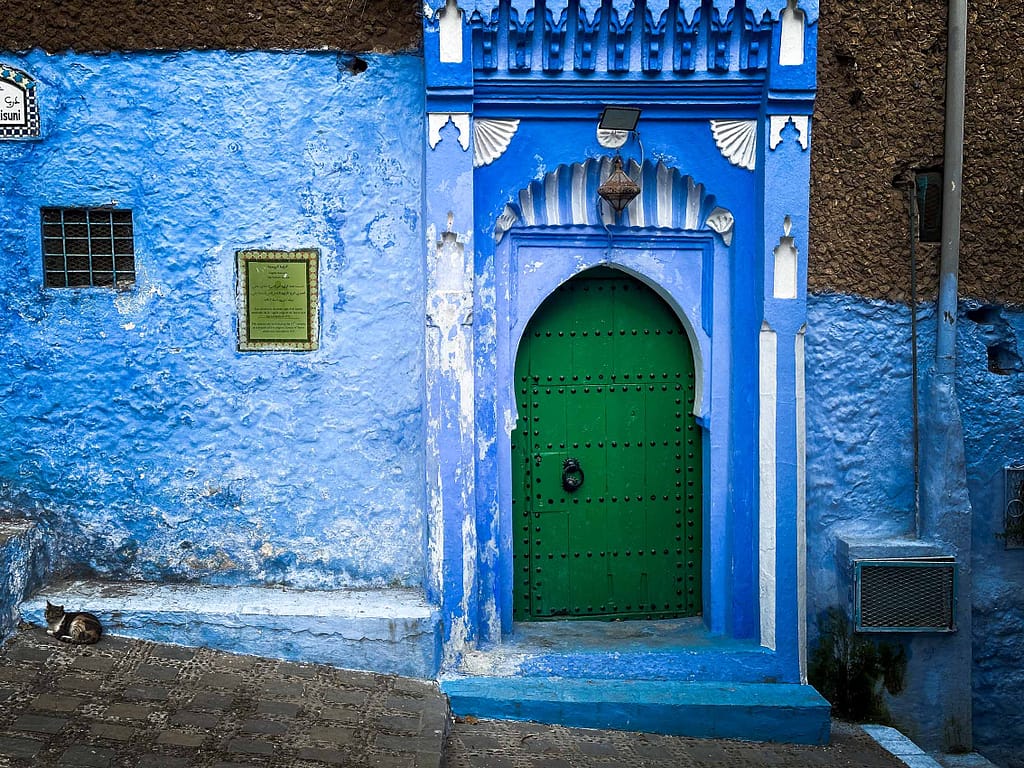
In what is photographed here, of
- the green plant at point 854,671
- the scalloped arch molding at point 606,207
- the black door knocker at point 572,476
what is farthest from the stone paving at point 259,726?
the scalloped arch molding at point 606,207

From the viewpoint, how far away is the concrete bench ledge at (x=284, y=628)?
15.3 ft

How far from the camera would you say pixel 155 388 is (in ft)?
16.2

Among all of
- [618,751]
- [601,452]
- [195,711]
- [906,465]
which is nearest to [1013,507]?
[906,465]

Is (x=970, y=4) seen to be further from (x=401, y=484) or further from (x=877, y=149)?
(x=401, y=484)

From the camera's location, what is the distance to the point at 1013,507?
5293mm

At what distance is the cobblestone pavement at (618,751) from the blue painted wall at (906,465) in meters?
0.77

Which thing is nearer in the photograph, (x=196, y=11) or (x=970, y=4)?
(x=196, y=11)

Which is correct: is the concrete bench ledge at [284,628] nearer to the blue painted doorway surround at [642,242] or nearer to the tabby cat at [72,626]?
the tabby cat at [72,626]

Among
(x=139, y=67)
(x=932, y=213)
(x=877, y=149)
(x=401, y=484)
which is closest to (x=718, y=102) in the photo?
(x=877, y=149)

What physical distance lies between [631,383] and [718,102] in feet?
4.88

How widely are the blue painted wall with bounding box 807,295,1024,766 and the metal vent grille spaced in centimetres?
13

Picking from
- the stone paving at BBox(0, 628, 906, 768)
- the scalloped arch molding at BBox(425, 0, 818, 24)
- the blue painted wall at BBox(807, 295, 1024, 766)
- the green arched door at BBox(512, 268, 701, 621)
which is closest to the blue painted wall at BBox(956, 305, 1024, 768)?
the blue painted wall at BBox(807, 295, 1024, 766)

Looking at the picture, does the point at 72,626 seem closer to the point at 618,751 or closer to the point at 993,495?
the point at 618,751

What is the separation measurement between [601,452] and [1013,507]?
2276 mm
